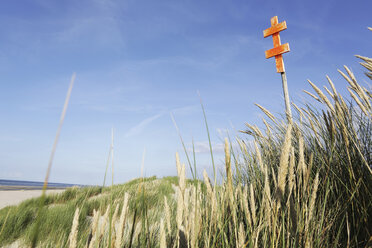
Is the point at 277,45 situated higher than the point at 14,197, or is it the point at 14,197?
the point at 277,45

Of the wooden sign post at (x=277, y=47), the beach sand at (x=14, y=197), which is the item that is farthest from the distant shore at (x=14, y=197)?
the wooden sign post at (x=277, y=47)

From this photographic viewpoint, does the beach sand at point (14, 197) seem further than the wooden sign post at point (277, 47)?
Yes

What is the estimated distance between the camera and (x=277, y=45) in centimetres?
370

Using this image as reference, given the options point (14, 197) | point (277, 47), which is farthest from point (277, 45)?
point (14, 197)

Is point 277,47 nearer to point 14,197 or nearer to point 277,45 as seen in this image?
point 277,45

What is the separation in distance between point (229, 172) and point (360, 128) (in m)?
1.30

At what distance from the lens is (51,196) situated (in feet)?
15.4

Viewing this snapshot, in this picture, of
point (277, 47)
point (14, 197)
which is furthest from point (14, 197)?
point (277, 47)

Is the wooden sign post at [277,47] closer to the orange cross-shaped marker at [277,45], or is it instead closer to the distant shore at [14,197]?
the orange cross-shaped marker at [277,45]

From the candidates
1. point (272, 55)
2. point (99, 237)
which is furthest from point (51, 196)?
point (272, 55)

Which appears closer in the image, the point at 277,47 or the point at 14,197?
the point at 277,47

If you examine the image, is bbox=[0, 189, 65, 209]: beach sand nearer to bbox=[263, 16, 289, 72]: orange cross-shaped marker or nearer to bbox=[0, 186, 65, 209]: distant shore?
bbox=[0, 186, 65, 209]: distant shore

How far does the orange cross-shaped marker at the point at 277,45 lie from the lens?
356 centimetres

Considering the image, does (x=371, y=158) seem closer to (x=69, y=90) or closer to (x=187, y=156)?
(x=187, y=156)
